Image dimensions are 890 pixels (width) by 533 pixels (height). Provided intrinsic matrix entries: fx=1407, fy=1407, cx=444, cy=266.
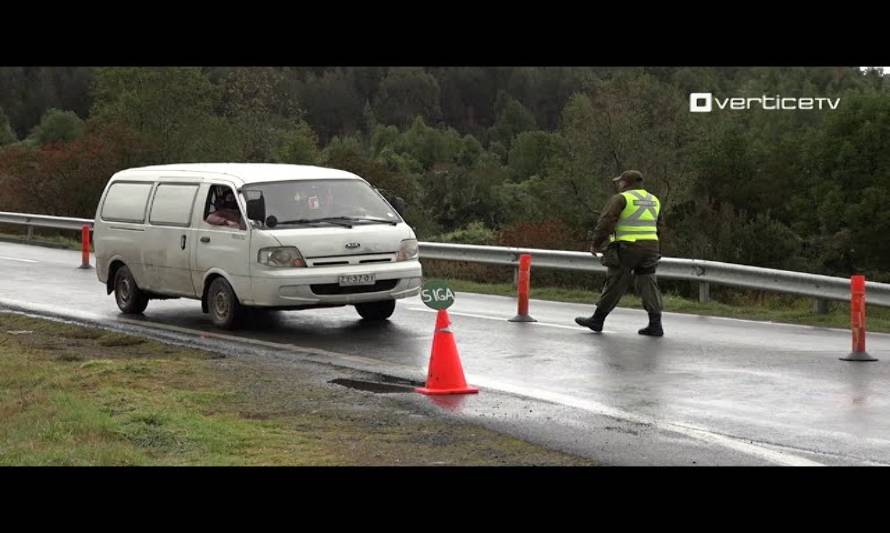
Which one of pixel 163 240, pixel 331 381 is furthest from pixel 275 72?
pixel 331 381

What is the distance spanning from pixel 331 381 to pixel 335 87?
132306 millimetres

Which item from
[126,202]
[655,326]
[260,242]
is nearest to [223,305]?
[260,242]

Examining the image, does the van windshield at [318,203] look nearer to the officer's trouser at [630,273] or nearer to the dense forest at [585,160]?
the officer's trouser at [630,273]

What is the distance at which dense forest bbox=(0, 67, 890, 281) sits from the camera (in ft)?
150

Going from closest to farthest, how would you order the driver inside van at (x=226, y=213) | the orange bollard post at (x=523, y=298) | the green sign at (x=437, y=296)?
the green sign at (x=437, y=296) < the driver inside van at (x=226, y=213) < the orange bollard post at (x=523, y=298)

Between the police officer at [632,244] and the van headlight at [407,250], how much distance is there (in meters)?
2.15

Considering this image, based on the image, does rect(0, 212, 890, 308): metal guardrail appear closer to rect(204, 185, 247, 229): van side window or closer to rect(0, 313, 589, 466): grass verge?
rect(204, 185, 247, 229): van side window

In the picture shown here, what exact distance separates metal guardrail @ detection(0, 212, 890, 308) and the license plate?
5424mm

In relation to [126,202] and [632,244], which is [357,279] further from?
[126,202]

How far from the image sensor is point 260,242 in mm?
15680

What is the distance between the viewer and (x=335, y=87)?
142875 millimetres

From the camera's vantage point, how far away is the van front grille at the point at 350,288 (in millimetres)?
15625

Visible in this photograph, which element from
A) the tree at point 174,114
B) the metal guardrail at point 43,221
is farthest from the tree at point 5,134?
the metal guardrail at point 43,221

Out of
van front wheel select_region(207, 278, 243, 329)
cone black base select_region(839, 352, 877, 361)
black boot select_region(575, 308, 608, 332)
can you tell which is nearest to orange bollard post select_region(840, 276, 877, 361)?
cone black base select_region(839, 352, 877, 361)
